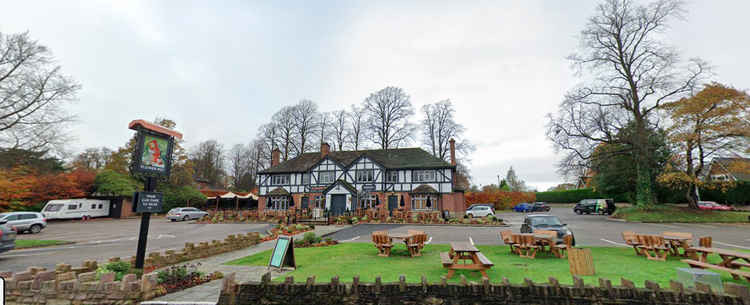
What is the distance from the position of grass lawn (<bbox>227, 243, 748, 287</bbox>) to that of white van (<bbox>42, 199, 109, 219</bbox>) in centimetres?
3050

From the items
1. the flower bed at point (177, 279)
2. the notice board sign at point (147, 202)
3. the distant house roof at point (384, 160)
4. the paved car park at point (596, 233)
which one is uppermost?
the distant house roof at point (384, 160)

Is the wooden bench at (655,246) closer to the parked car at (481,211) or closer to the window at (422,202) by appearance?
the parked car at (481,211)

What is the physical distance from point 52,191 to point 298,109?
83.7ft

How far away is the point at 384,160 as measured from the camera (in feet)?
107

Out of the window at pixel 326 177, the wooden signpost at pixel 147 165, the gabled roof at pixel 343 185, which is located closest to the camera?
the wooden signpost at pixel 147 165

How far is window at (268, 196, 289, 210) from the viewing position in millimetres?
32500

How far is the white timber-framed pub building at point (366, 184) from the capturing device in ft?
95.2

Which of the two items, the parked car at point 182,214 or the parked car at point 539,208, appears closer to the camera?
the parked car at point 182,214

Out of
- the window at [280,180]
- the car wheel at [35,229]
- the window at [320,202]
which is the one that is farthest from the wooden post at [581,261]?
the window at [280,180]

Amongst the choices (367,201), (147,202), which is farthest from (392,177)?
(147,202)

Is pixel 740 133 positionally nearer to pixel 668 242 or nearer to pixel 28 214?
pixel 668 242

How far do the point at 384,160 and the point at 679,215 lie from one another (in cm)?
2372

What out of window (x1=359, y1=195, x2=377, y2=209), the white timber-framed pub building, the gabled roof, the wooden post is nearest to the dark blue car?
the white timber-framed pub building

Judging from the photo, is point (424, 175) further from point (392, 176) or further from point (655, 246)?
point (655, 246)
